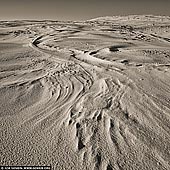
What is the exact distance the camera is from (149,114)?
6.21 ft

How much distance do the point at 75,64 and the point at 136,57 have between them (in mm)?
841

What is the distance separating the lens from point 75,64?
9.88 feet

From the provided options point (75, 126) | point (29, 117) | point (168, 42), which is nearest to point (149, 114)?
point (75, 126)

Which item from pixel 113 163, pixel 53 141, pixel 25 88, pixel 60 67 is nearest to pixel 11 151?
pixel 53 141

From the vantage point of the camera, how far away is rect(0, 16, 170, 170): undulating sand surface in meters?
1.47

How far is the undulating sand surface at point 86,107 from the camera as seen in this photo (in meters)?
1.47

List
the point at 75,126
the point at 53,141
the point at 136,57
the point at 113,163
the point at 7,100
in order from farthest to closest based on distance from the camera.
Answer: the point at 136,57 < the point at 7,100 < the point at 75,126 < the point at 53,141 < the point at 113,163

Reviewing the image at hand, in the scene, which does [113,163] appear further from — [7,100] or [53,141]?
[7,100]

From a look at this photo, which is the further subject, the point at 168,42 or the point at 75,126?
the point at 168,42

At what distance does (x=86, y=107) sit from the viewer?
1.97 metres

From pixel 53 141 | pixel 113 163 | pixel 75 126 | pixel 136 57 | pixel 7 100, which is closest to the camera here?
pixel 113 163

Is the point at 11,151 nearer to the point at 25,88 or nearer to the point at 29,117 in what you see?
the point at 29,117

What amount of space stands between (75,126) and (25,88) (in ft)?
2.73

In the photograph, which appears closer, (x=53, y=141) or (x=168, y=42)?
(x=53, y=141)
